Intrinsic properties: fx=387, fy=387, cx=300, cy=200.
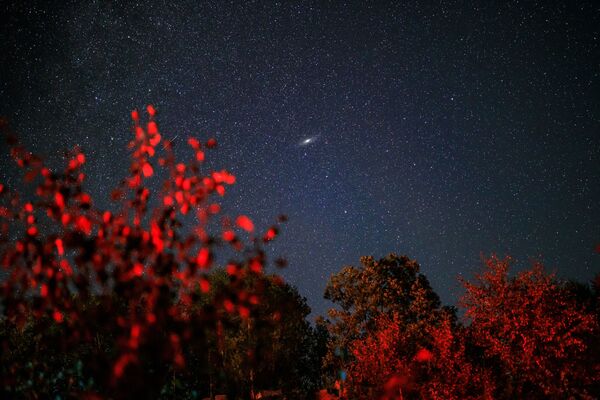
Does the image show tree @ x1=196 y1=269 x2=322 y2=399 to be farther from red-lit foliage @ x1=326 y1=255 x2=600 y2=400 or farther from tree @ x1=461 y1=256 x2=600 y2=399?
tree @ x1=461 y1=256 x2=600 y2=399

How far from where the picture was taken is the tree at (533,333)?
20.9 m

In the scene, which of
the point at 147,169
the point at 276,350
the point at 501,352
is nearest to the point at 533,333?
the point at 501,352

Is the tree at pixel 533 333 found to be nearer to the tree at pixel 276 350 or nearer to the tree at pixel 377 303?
the tree at pixel 377 303

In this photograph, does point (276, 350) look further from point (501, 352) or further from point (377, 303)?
point (501, 352)

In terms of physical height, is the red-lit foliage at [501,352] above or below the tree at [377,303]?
below

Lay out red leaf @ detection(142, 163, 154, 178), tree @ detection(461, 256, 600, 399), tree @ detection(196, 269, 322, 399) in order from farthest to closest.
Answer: tree @ detection(196, 269, 322, 399) < tree @ detection(461, 256, 600, 399) < red leaf @ detection(142, 163, 154, 178)

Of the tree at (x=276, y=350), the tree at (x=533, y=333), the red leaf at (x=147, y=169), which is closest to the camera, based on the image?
the red leaf at (x=147, y=169)

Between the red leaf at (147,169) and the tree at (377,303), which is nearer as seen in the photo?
the red leaf at (147,169)

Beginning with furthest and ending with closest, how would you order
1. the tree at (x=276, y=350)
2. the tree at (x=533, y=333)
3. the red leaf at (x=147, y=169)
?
1. the tree at (x=276, y=350)
2. the tree at (x=533, y=333)
3. the red leaf at (x=147, y=169)

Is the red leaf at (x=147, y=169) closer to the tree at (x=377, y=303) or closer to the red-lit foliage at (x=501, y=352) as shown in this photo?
the red-lit foliage at (x=501, y=352)

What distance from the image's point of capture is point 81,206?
5.35 meters

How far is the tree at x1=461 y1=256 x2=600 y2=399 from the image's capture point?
20.9 meters

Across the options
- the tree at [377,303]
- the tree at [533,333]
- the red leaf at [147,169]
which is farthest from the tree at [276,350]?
the red leaf at [147,169]

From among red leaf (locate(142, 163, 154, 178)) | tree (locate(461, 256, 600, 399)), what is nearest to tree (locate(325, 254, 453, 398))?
tree (locate(461, 256, 600, 399))
